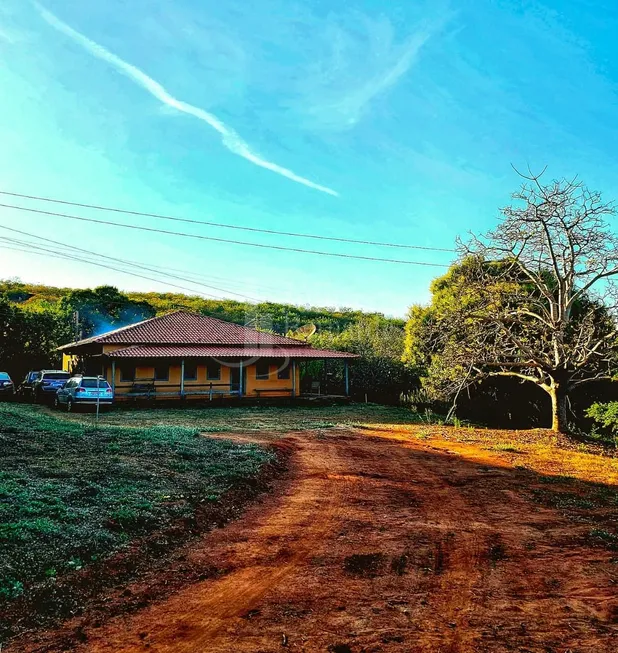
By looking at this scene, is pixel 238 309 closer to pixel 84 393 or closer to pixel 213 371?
pixel 213 371

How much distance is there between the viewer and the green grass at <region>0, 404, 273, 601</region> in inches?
196

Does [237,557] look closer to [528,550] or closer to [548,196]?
[528,550]

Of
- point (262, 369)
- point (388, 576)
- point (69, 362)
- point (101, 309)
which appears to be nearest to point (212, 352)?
point (262, 369)

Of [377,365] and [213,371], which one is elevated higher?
[377,365]

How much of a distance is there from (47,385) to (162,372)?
5.77 meters

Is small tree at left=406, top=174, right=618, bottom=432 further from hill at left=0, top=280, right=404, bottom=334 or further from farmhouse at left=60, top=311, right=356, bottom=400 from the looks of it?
hill at left=0, top=280, right=404, bottom=334

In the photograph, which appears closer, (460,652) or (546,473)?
(460,652)

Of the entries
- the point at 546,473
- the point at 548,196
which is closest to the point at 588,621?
the point at 546,473

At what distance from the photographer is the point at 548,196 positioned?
544 inches

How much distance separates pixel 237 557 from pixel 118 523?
1695 millimetres

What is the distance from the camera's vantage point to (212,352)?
88.4ft

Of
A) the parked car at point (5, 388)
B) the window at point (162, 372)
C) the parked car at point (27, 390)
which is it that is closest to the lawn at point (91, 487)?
the window at point (162, 372)

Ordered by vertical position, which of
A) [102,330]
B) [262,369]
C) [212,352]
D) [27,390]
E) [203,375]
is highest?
[102,330]

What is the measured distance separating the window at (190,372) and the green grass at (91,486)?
15.6 metres
